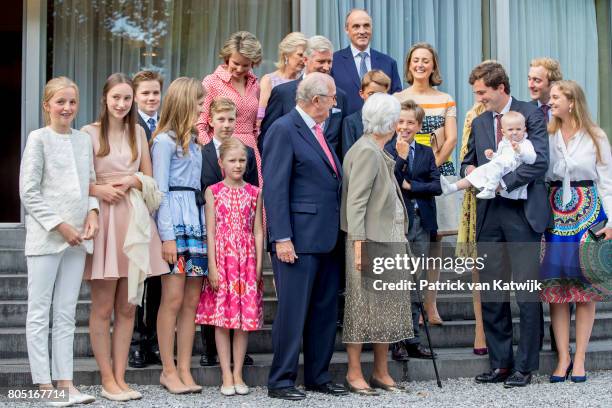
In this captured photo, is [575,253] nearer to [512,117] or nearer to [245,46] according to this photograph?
[512,117]

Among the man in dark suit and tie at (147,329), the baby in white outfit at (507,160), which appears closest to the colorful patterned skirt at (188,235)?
the man in dark suit and tie at (147,329)

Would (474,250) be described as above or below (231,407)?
above

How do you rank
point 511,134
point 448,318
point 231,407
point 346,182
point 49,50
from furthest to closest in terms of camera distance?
point 49,50 < point 448,318 < point 511,134 < point 346,182 < point 231,407

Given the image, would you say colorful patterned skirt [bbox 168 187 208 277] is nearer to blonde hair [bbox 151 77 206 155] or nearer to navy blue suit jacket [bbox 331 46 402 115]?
blonde hair [bbox 151 77 206 155]

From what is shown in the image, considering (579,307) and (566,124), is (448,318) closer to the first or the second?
(579,307)

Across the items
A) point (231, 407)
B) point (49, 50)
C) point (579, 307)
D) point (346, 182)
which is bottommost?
point (231, 407)

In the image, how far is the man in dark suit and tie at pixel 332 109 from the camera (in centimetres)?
649

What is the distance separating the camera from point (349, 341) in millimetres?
5816

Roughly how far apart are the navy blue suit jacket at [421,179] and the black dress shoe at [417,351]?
0.80 m

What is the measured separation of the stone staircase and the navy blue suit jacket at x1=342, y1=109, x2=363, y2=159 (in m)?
1.35

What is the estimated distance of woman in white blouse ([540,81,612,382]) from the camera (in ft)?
20.8

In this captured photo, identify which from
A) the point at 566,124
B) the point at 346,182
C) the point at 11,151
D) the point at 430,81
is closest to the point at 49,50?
the point at 11,151

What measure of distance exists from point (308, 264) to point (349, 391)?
2.82ft

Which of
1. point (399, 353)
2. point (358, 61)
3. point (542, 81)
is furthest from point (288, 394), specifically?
point (542, 81)
